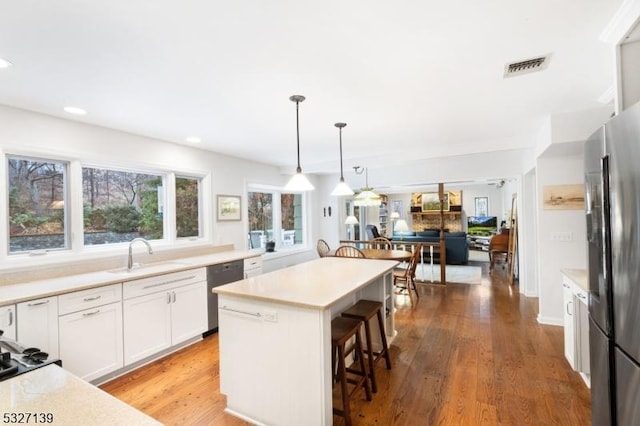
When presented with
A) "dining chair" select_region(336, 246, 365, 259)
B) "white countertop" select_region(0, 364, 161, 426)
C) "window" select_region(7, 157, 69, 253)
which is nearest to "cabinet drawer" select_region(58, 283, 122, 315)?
"window" select_region(7, 157, 69, 253)

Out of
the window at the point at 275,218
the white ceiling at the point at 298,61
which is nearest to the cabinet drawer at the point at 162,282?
the white ceiling at the point at 298,61

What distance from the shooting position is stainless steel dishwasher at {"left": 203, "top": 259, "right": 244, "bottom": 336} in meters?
3.57

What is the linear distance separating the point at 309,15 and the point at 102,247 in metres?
3.22

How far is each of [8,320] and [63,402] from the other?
1.89m

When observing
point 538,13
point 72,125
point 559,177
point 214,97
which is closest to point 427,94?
point 538,13

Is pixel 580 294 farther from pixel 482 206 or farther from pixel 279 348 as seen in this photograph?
pixel 482 206

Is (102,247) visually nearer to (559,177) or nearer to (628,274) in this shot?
(628,274)

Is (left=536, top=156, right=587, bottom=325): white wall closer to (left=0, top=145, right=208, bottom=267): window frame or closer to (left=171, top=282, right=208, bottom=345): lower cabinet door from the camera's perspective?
(left=171, top=282, right=208, bottom=345): lower cabinet door

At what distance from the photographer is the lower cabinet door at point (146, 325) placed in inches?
108

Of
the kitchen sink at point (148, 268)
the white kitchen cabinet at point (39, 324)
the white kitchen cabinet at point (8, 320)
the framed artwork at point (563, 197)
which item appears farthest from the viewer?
the framed artwork at point (563, 197)

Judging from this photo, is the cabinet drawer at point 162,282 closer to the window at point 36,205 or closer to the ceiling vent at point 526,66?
the window at point 36,205

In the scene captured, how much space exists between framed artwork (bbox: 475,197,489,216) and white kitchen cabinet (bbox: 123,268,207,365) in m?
10.4

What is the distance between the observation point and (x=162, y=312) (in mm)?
3043

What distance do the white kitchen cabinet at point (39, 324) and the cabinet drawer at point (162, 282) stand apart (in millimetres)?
516
